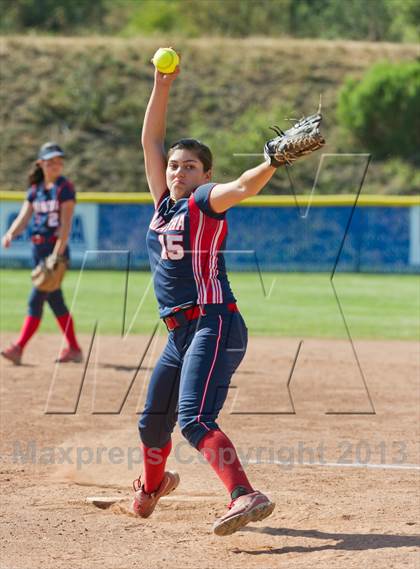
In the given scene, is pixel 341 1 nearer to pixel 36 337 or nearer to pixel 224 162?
pixel 224 162

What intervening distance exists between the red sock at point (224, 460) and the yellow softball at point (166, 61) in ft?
5.86

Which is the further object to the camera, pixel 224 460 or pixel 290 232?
pixel 290 232

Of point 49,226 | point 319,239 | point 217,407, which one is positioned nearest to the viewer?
point 217,407

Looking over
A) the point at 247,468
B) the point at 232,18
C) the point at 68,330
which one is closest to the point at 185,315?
the point at 247,468

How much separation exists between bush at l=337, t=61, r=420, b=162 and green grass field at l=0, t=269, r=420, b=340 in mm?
10671

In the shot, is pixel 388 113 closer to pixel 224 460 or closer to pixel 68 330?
pixel 68 330

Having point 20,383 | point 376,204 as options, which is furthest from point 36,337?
point 376,204

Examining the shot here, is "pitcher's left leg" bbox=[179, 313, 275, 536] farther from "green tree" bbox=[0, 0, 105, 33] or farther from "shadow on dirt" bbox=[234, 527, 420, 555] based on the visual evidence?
"green tree" bbox=[0, 0, 105, 33]

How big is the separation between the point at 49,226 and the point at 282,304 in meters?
6.31

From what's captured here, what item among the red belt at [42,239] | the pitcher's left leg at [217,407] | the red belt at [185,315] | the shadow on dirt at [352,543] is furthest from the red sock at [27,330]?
the shadow on dirt at [352,543]

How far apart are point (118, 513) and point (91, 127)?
1002 inches

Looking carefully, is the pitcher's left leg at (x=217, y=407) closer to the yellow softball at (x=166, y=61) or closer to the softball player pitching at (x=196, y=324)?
the softball player pitching at (x=196, y=324)

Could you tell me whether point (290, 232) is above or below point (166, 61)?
below

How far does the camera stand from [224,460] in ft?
13.4
